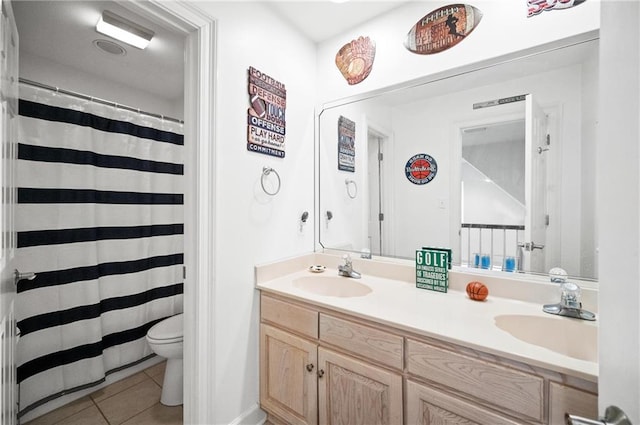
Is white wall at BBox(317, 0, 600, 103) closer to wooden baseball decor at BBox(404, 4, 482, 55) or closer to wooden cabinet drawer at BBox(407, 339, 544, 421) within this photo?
wooden baseball decor at BBox(404, 4, 482, 55)

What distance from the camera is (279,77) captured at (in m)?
1.68

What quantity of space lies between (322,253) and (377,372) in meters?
0.93

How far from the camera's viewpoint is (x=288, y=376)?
4.62 ft

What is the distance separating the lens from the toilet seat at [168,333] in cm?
170

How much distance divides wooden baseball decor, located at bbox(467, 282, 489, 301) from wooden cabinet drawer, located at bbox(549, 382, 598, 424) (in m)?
0.50

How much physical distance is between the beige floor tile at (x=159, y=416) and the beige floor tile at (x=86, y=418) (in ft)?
0.56

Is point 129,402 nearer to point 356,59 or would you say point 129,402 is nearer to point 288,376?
point 288,376

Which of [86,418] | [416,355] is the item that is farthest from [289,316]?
[86,418]

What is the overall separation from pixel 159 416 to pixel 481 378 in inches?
70.8

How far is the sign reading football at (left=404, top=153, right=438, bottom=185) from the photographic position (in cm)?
161

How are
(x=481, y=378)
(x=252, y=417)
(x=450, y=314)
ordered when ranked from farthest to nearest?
(x=252, y=417) < (x=450, y=314) < (x=481, y=378)

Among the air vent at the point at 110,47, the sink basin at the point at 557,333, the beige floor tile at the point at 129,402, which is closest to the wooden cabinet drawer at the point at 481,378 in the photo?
the sink basin at the point at 557,333

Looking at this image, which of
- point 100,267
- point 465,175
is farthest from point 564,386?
point 100,267

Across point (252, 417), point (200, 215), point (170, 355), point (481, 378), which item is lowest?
point (252, 417)
